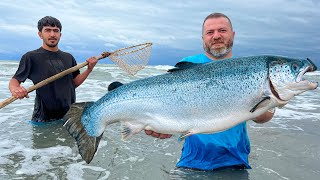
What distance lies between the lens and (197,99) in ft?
10.9

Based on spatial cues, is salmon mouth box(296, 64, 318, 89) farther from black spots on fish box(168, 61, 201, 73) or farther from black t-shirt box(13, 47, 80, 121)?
black t-shirt box(13, 47, 80, 121)

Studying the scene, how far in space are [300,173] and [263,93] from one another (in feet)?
8.34

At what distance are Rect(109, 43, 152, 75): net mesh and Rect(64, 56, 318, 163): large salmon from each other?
12.0 feet

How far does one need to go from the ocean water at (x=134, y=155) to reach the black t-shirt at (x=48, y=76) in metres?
0.32

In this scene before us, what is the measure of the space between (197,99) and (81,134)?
46.0 inches

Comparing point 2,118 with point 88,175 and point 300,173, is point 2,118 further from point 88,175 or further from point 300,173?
point 300,173

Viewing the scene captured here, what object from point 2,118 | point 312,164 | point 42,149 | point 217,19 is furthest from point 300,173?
point 2,118

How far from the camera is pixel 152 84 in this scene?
3.44 metres

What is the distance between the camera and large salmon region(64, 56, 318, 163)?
10.6 ft

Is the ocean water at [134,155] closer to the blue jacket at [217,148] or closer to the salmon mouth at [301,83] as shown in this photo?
the blue jacket at [217,148]

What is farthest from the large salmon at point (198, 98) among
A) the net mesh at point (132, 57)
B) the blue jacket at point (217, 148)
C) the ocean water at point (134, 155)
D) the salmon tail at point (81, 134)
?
the net mesh at point (132, 57)

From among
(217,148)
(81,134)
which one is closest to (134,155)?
(217,148)

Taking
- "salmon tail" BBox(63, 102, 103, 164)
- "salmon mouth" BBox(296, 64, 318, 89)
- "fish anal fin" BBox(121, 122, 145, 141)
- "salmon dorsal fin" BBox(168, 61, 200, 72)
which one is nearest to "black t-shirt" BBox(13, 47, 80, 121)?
"salmon tail" BBox(63, 102, 103, 164)

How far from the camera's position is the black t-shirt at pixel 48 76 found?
284 inches
